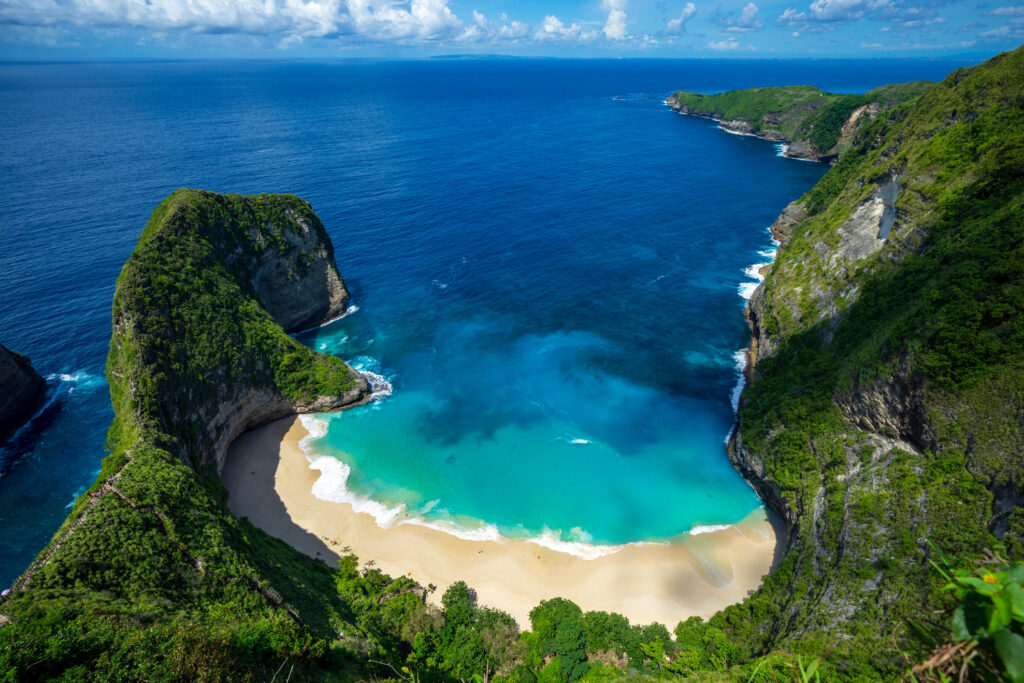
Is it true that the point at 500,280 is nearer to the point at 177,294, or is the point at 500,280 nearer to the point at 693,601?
the point at 177,294

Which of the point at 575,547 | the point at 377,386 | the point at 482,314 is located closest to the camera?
the point at 575,547

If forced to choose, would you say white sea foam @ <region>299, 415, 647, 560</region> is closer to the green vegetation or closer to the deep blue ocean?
the deep blue ocean

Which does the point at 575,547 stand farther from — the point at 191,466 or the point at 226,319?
the point at 226,319

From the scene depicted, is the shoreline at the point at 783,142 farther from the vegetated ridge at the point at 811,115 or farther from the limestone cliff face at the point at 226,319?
the limestone cliff face at the point at 226,319

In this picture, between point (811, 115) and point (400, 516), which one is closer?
point (400, 516)

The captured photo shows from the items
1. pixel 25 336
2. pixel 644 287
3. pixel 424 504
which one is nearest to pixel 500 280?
pixel 644 287

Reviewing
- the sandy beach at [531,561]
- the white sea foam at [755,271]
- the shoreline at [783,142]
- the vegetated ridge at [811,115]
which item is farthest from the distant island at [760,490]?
the shoreline at [783,142]

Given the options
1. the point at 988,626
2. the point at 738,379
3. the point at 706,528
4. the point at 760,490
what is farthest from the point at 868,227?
the point at 988,626
